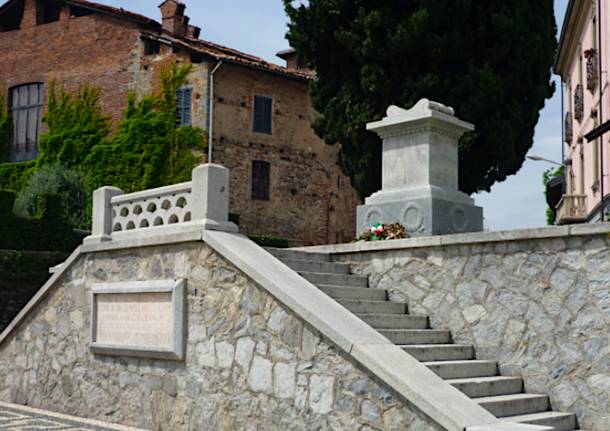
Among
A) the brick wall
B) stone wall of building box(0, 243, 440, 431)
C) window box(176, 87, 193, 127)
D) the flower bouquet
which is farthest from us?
the brick wall

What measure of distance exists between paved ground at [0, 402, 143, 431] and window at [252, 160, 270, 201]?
17.0 meters

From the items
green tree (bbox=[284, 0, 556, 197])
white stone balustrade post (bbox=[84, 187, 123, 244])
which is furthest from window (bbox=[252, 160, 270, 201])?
white stone balustrade post (bbox=[84, 187, 123, 244])

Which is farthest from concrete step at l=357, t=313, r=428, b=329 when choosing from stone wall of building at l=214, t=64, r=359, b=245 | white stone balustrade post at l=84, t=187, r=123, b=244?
stone wall of building at l=214, t=64, r=359, b=245

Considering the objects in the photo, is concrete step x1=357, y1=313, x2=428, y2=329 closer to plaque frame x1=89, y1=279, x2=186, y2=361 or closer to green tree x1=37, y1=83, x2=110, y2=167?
Answer: plaque frame x1=89, y1=279, x2=186, y2=361

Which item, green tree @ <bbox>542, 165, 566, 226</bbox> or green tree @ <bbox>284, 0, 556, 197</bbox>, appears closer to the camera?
green tree @ <bbox>284, 0, 556, 197</bbox>

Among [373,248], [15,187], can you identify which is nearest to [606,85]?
[373,248]

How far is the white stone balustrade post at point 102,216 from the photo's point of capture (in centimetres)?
1107

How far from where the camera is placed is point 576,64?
28812mm

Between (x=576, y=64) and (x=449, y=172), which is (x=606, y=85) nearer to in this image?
(x=576, y=64)

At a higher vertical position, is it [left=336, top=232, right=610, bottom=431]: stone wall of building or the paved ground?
[left=336, top=232, right=610, bottom=431]: stone wall of building

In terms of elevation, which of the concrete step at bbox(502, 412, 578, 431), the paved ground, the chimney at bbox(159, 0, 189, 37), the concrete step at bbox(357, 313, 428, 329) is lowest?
the paved ground

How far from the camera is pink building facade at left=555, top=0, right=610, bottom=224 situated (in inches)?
833

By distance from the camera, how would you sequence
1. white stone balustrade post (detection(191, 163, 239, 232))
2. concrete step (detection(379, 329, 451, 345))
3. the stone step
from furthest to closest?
the stone step < white stone balustrade post (detection(191, 163, 239, 232)) < concrete step (detection(379, 329, 451, 345))

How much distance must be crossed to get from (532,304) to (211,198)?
3673mm
